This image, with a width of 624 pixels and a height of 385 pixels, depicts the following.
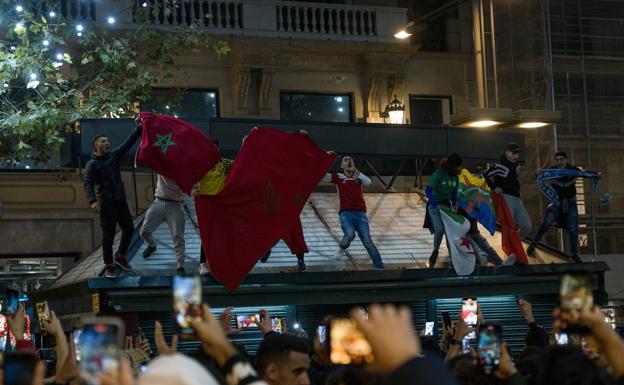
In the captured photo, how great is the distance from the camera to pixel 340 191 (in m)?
16.6

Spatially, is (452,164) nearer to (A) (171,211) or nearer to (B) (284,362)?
(A) (171,211)

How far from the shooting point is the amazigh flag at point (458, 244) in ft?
53.5

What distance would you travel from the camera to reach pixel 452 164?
16.3 meters

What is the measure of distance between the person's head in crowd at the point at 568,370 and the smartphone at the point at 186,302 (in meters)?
1.24

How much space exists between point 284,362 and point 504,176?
12.0 metres

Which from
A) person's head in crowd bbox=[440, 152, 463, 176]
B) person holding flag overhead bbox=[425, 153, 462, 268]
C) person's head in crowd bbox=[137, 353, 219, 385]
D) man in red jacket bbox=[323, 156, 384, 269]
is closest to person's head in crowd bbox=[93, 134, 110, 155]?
man in red jacket bbox=[323, 156, 384, 269]

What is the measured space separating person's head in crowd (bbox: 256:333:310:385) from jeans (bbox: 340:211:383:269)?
10.8 meters

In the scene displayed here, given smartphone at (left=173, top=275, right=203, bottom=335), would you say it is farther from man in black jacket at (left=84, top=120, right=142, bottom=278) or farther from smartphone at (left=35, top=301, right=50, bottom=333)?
man in black jacket at (left=84, top=120, right=142, bottom=278)

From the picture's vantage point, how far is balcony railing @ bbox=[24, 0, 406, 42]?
20.9 metres

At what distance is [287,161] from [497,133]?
4821mm

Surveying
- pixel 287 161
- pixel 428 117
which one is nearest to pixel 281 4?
pixel 428 117

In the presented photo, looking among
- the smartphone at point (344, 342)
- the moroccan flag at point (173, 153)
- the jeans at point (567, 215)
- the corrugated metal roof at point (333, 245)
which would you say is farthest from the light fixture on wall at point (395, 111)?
the smartphone at point (344, 342)

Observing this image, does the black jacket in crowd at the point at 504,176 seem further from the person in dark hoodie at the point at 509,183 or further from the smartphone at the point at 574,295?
the smartphone at the point at 574,295

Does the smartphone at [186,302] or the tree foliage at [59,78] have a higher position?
the tree foliage at [59,78]
